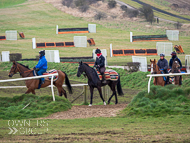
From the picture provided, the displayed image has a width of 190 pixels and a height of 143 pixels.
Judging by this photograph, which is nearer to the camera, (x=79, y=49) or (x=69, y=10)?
(x=79, y=49)

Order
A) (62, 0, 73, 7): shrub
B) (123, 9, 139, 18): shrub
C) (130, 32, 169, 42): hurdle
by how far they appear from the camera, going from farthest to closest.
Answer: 1. (62, 0, 73, 7): shrub
2. (123, 9, 139, 18): shrub
3. (130, 32, 169, 42): hurdle

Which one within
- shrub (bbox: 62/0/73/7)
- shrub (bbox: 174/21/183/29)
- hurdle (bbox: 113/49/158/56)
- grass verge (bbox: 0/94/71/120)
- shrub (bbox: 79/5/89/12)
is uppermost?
shrub (bbox: 62/0/73/7)

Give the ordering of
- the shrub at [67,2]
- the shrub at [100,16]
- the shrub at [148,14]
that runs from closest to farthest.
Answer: the shrub at [148,14] < the shrub at [100,16] < the shrub at [67,2]

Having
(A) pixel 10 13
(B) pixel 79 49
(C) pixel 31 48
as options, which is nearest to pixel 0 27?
(A) pixel 10 13

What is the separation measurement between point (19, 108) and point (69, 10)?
64885 mm

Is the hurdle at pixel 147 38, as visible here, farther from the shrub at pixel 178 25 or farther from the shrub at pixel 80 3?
the shrub at pixel 80 3

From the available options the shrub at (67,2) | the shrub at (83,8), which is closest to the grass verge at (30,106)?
the shrub at (83,8)

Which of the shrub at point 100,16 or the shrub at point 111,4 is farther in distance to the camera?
the shrub at point 111,4

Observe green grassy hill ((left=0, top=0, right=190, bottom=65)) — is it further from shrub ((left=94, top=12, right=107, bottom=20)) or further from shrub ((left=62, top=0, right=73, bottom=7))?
shrub ((left=62, top=0, right=73, bottom=7))

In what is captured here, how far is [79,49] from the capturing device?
40.5 metres

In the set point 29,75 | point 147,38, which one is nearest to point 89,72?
point 29,75

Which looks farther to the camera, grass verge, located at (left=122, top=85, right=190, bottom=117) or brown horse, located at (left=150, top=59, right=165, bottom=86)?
brown horse, located at (left=150, top=59, right=165, bottom=86)

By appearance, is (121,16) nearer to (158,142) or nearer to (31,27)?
(31,27)

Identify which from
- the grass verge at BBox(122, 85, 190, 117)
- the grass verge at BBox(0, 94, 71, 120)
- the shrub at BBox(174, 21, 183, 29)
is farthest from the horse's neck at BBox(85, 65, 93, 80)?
the shrub at BBox(174, 21, 183, 29)
